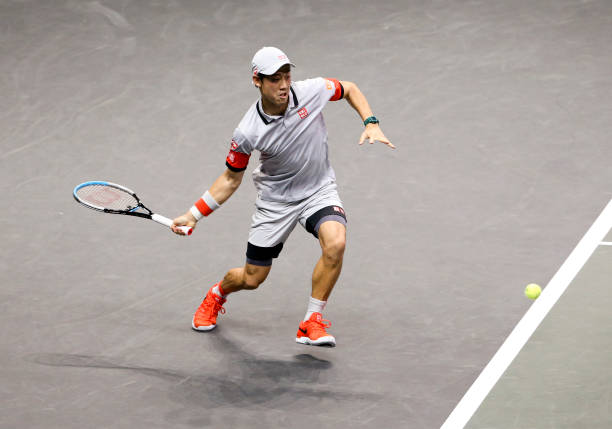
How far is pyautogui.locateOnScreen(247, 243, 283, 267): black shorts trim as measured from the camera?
21.7 ft

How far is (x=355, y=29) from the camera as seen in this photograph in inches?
452

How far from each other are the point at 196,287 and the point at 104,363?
1.11 meters

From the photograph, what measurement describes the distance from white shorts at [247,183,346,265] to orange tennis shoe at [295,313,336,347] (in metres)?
0.51

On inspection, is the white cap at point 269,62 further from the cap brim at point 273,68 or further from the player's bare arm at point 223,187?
the player's bare arm at point 223,187

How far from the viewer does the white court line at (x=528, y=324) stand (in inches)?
228

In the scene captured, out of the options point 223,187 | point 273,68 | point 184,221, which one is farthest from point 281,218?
point 273,68

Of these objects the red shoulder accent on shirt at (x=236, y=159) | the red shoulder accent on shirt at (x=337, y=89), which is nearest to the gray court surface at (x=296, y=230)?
the red shoulder accent on shirt at (x=236, y=159)

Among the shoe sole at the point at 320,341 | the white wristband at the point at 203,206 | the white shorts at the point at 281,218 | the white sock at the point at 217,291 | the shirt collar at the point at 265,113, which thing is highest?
the shirt collar at the point at 265,113

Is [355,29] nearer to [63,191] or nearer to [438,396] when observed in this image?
[63,191]

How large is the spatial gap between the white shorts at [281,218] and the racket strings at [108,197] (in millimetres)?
806

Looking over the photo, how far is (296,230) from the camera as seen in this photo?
26.9 ft

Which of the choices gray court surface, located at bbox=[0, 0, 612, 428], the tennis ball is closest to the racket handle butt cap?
gray court surface, located at bbox=[0, 0, 612, 428]

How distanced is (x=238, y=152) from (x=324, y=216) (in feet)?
2.11

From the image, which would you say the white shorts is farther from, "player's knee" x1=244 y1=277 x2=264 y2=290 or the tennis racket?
the tennis racket
